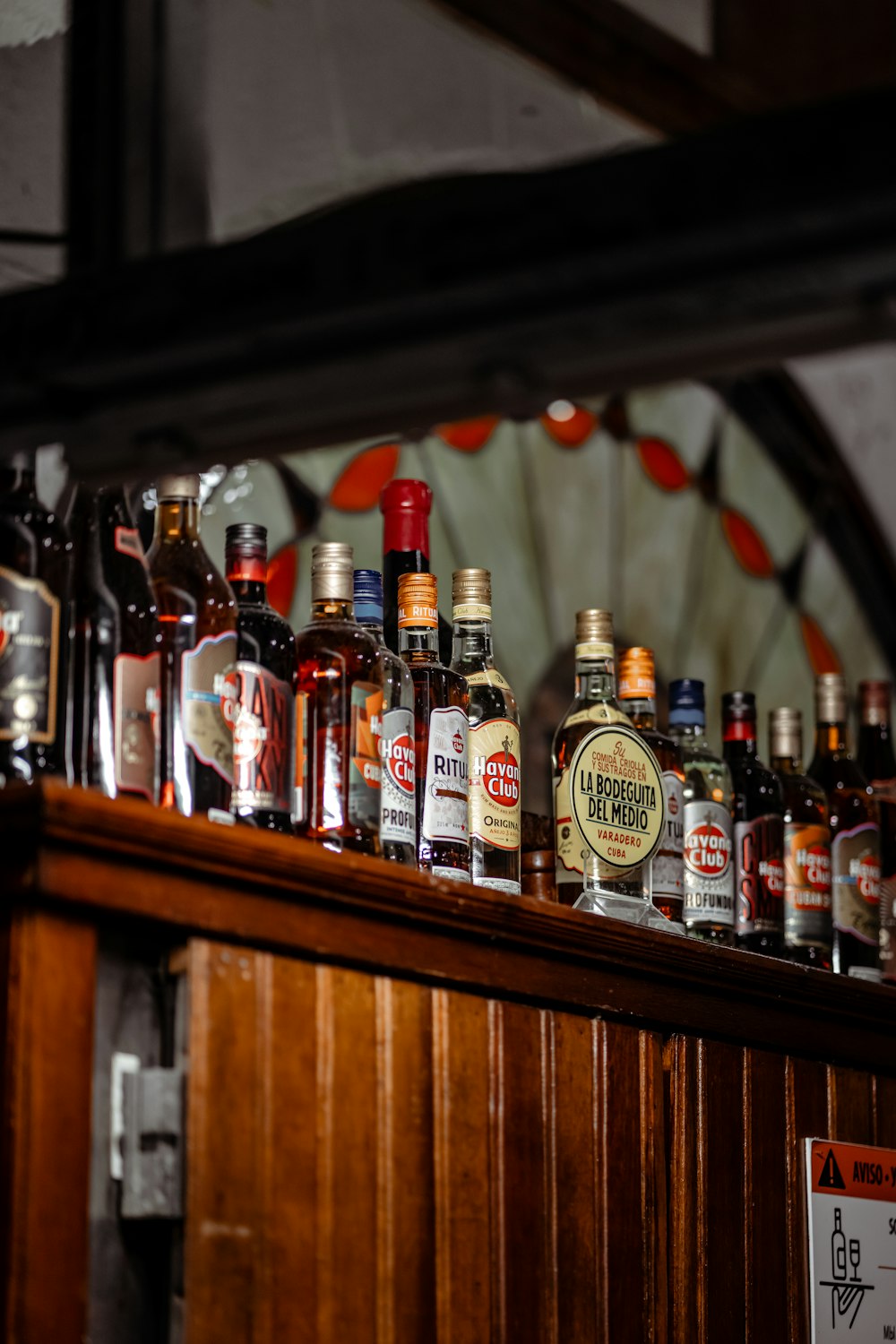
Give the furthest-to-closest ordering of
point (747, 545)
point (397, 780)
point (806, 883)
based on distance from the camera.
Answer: point (747, 545), point (806, 883), point (397, 780)

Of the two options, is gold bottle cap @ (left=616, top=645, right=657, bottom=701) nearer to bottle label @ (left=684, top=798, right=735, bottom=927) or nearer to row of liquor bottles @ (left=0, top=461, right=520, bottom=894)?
bottle label @ (left=684, top=798, right=735, bottom=927)

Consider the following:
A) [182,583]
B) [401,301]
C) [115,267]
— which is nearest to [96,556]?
[182,583]

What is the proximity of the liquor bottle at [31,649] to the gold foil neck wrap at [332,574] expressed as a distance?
27cm

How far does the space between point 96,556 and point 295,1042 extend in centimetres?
39

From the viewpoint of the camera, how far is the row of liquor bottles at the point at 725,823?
172cm

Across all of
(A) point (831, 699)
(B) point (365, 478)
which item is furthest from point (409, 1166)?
(B) point (365, 478)

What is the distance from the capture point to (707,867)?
1.84m

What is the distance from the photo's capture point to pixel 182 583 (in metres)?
1.45

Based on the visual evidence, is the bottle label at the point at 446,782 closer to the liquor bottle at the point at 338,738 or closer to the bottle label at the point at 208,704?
the liquor bottle at the point at 338,738

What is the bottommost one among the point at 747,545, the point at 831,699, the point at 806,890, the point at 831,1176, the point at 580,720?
the point at 831,1176

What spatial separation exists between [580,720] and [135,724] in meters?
0.56

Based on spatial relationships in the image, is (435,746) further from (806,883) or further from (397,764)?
(806,883)

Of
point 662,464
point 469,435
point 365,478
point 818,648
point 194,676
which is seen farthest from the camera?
point 818,648

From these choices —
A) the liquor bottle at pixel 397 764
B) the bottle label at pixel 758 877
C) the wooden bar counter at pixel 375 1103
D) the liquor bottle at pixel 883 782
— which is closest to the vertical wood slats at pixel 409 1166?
the wooden bar counter at pixel 375 1103
